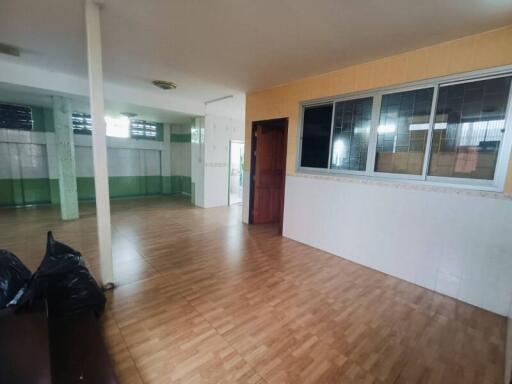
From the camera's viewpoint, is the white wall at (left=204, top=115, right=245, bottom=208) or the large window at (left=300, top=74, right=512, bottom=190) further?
the white wall at (left=204, top=115, right=245, bottom=208)

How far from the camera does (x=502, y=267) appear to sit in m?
2.30

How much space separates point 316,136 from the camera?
389cm

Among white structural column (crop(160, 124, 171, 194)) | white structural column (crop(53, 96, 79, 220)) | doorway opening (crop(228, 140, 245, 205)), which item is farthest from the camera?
white structural column (crop(160, 124, 171, 194))

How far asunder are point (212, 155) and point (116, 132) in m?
3.60

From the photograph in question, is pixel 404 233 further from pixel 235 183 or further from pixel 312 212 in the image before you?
pixel 235 183

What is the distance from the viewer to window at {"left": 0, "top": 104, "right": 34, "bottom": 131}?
5.78m

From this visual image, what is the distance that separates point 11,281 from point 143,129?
24.5ft

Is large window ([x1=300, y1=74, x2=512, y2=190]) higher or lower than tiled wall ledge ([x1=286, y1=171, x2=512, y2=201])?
higher

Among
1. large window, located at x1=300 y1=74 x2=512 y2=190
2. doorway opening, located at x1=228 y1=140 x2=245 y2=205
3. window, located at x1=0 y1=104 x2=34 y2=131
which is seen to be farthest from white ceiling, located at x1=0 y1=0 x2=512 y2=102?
doorway opening, located at x1=228 y1=140 x2=245 y2=205

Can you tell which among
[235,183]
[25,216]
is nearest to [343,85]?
[235,183]

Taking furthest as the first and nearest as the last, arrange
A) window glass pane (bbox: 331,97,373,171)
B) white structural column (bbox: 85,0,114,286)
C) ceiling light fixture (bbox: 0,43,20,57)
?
window glass pane (bbox: 331,97,373,171) < ceiling light fixture (bbox: 0,43,20,57) < white structural column (bbox: 85,0,114,286)

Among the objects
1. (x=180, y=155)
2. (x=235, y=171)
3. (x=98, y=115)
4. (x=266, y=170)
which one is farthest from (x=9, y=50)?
(x=235, y=171)

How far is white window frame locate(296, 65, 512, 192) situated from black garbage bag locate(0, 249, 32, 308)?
12.1ft

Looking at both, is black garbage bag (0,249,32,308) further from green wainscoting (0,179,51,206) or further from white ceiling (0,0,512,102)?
green wainscoting (0,179,51,206)
